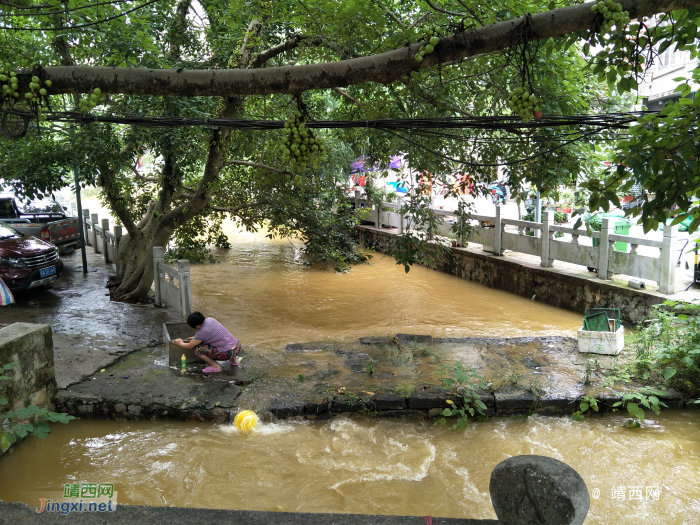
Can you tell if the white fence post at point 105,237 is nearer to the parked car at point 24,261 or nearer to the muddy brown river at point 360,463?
the parked car at point 24,261

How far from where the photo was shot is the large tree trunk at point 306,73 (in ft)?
10.4

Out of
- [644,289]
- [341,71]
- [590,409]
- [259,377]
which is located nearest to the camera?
[341,71]

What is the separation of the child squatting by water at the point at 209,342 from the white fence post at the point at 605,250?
7404 millimetres

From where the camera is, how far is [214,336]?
6.98m

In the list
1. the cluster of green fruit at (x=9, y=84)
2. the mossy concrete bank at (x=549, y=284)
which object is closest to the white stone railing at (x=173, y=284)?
the cluster of green fruit at (x=9, y=84)

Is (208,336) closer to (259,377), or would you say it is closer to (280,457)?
(259,377)

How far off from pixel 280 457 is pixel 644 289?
7.48 metres

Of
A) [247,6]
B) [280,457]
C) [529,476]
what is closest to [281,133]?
[247,6]

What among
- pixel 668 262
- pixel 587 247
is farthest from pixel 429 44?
pixel 587 247

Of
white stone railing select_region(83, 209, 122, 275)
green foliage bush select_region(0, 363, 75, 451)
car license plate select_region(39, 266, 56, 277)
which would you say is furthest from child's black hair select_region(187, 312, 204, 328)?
white stone railing select_region(83, 209, 122, 275)

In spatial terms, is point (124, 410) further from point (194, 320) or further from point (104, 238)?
point (104, 238)

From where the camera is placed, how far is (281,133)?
34.2 feet

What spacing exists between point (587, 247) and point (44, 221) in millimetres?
14268

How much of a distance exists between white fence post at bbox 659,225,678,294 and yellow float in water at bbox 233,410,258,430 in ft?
24.4
